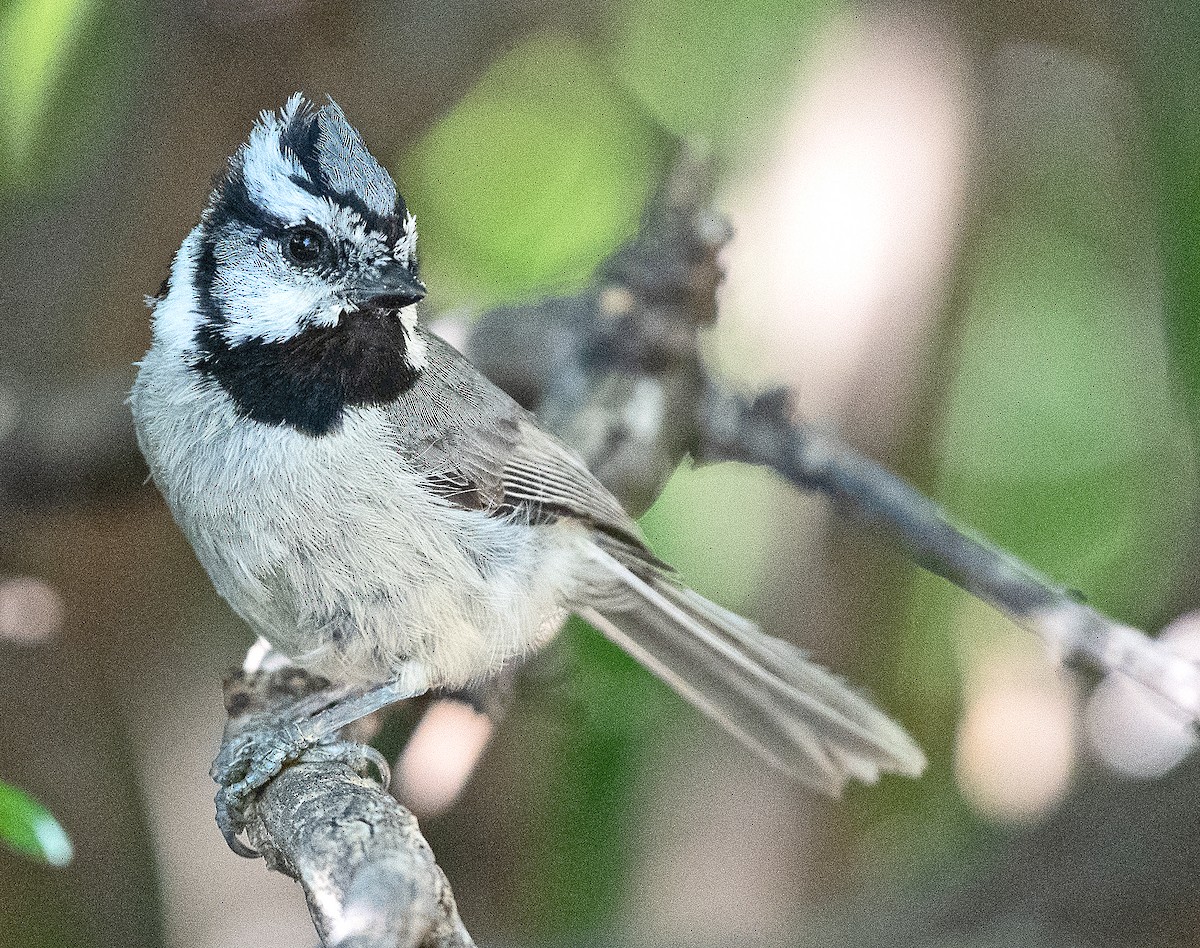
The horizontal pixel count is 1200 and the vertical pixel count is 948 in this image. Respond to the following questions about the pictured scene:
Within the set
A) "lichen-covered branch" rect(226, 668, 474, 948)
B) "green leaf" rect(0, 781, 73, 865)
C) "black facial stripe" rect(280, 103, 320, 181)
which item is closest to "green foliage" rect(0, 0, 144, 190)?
"black facial stripe" rect(280, 103, 320, 181)

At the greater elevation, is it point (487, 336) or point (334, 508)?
point (487, 336)

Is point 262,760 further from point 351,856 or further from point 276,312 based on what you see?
point 276,312

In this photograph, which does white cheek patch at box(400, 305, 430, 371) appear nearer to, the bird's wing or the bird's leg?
the bird's wing

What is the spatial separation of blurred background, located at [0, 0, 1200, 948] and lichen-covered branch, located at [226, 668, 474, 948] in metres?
0.97

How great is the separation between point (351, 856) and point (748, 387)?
1603mm

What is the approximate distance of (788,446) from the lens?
2.67 metres

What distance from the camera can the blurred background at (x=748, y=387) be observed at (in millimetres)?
2760

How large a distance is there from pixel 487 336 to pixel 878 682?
136cm

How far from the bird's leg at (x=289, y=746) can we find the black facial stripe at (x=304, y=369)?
0.51 m

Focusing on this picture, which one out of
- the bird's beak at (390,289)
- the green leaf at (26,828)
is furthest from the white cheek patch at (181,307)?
the green leaf at (26,828)

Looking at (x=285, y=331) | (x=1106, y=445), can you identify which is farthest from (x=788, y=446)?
(x=285, y=331)

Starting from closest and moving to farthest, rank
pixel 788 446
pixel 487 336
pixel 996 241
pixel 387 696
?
pixel 387 696, pixel 788 446, pixel 487 336, pixel 996 241

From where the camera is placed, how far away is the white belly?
6.64ft

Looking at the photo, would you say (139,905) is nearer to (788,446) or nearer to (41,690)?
(41,690)
